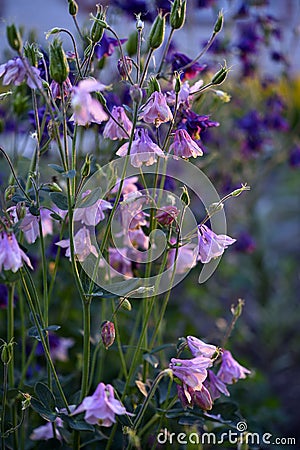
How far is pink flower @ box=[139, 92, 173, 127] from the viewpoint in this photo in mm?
1043

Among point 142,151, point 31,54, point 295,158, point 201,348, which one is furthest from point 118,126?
point 295,158

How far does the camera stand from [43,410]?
110 cm

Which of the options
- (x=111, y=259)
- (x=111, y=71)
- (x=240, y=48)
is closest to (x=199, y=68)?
(x=111, y=259)

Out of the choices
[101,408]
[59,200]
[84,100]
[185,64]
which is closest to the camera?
[84,100]

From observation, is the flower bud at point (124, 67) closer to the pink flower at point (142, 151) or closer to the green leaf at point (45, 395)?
the pink flower at point (142, 151)

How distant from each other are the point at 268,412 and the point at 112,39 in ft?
3.68

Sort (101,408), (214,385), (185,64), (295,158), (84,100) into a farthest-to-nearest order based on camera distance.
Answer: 1. (295,158)
2. (185,64)
3. (214,385)
4. (101,408)
5. (84,100)

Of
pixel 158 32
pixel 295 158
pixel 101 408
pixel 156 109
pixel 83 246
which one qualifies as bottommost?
pixel 295 158

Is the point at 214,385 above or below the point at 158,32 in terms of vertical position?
below

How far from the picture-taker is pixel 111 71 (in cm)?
204

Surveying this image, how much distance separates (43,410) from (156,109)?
54 centimetres

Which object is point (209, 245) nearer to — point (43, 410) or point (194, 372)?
point (194, 372)

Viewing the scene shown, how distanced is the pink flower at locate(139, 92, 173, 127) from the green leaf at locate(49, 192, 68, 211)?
0.19 metres

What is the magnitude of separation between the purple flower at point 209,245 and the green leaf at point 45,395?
0.35 meters
